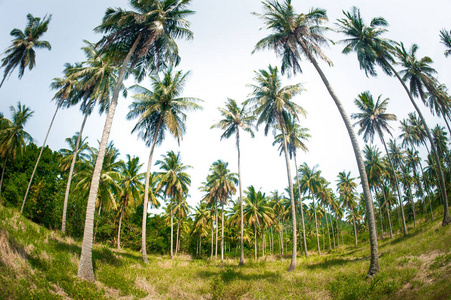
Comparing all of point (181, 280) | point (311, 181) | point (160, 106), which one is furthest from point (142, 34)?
point (311, 181)

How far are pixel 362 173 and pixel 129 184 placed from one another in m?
28.0

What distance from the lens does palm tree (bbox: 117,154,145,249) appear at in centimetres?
3053

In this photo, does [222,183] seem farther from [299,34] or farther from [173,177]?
[299,34]

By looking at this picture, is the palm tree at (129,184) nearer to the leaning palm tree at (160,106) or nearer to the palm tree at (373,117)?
the leaning palm tree at (160,106)

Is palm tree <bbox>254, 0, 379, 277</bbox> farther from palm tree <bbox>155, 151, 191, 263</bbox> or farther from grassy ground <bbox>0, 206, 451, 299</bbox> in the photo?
palm tree <bbox>155, 151, 191, 263</bbox>

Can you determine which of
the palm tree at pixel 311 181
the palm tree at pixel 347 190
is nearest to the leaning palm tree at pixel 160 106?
the palm tree at pixel 311 181

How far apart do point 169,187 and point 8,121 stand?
20.0m

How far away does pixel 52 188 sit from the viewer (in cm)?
3031

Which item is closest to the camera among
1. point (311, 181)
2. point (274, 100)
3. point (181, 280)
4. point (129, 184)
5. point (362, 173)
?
point (362, 173)

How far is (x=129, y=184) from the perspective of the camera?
31.3m

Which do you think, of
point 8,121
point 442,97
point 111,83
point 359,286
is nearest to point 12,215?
point 111,83

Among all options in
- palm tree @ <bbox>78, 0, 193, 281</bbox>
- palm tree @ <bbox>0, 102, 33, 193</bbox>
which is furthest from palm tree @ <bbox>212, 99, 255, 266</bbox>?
palm tree @ <bbox>0, 102, 33, 193</bbox>

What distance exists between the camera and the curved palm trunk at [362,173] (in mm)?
11659

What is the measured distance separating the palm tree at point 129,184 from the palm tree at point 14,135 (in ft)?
36.3
